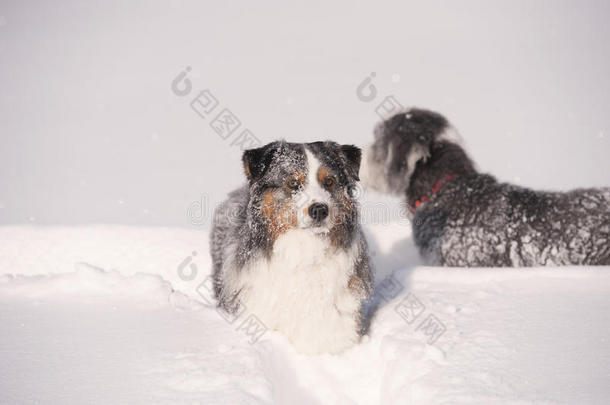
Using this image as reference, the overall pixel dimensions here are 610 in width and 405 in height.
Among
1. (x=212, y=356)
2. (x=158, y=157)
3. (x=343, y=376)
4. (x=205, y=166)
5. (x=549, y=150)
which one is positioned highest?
(x=158, y=157)

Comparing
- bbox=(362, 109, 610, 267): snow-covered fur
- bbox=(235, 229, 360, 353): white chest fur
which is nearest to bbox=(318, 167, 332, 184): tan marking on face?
bbox=(235, 229, 360, 353): white chest fur

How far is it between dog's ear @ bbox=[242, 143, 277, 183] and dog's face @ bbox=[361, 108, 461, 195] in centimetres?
246

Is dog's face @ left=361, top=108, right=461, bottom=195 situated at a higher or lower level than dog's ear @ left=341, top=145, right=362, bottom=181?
lower

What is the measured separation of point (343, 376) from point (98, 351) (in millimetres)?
1672

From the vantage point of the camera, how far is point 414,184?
5.45 metres

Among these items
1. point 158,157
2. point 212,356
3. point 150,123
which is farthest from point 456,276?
point 150,123

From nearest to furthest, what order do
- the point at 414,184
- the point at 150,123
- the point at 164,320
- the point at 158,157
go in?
the point at 164,320, the point at 414,184, the point at 158,157, the point at 150,123

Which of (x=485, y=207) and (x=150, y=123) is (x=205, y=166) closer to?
(x=150, y=123)

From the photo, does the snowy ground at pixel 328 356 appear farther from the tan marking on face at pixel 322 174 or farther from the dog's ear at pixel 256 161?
the tan marking on face at pixel 322 174

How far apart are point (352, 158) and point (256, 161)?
777 millimetres

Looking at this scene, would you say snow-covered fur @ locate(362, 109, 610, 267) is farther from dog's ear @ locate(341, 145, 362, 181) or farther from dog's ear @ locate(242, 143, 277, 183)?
dog's ear @ locate(242, 143, 277, 183)

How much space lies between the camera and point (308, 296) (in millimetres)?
3359

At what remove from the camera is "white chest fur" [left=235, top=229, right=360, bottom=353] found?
10.8 ft

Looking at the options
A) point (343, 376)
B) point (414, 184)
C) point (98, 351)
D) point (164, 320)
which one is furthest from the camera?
point (414, 184)
